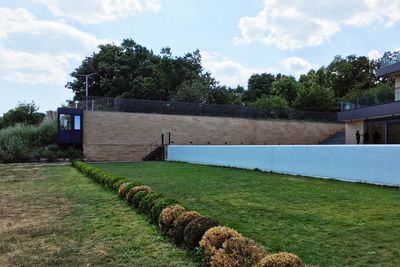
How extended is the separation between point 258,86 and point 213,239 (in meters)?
A: 66.8

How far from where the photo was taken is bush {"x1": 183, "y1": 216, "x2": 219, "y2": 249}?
5715mm

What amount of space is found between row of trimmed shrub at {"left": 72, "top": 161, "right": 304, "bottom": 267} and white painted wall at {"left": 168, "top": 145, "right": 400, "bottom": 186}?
7297 millimetres

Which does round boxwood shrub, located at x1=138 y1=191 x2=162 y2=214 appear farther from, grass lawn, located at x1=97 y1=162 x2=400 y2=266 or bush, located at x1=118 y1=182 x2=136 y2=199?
bush, located at x1=118 y1=182 x2=136 y2=199

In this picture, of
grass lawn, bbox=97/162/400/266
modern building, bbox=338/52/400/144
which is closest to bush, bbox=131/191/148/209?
grass lawn, bbox=97/162/400/266

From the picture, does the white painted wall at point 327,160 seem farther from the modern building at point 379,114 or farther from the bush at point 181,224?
the modern building at point 379,114

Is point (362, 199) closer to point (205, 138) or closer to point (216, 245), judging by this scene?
point (216, 245)

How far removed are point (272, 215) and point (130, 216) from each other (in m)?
2.76

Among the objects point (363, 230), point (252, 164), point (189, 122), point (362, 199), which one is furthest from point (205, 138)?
point (363, 230)

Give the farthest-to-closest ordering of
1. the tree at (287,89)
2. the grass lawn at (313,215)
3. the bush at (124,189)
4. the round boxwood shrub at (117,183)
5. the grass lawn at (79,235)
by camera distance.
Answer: the tree at (287,89) < the round boxwood shrub at (117,183) < the bush at (124,189) < the grass lawn at (79,235) < the grass lawn at (313,215)

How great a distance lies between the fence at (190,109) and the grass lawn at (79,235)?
85.4ft

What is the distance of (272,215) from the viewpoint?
7.83m

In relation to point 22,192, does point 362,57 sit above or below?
above

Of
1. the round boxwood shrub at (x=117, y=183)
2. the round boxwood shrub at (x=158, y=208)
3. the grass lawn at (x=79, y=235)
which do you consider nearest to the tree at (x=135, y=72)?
the round boxwood shrub at (x=117, y=183)

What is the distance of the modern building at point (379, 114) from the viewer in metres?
27.2
